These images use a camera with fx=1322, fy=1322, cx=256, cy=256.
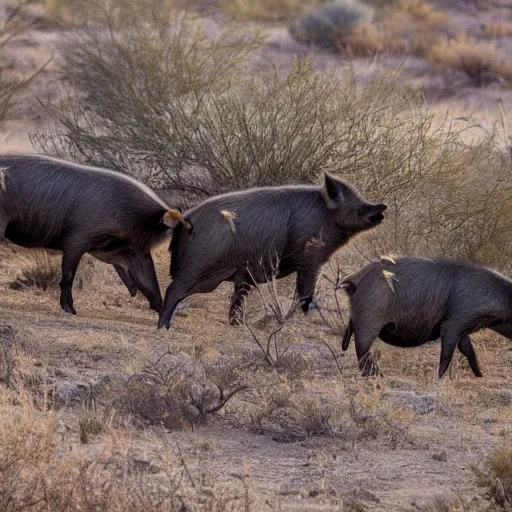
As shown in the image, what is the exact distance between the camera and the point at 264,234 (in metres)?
12.0

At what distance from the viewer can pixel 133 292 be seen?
1262 cm

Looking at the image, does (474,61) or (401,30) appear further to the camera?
(401,30)

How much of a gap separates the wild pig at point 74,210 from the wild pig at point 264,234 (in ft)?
1.06

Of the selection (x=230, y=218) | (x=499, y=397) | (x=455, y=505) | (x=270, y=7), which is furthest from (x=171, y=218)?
(x=270, y=7)

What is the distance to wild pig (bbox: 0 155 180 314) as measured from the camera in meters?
11.7

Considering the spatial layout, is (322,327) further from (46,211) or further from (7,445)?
(7,445)

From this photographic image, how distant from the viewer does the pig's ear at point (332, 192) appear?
1195 cm

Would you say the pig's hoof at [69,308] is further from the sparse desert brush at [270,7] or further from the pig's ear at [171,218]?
the sparse desert brush at [270,7]

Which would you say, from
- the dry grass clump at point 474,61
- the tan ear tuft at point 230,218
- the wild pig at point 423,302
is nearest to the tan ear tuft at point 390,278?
the wild pig at point 423,302

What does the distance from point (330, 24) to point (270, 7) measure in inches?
303

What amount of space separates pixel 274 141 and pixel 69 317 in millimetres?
3691

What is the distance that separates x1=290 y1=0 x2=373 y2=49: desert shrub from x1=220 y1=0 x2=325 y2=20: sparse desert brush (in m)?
2.85

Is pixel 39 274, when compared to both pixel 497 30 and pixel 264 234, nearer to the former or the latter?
pixel 264 234

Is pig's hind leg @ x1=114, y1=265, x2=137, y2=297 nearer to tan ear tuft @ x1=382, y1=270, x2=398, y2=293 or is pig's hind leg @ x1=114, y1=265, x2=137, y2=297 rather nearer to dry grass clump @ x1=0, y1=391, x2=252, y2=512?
tan ear tuft @ x1=382, y1=270, x2=398, y2=293
